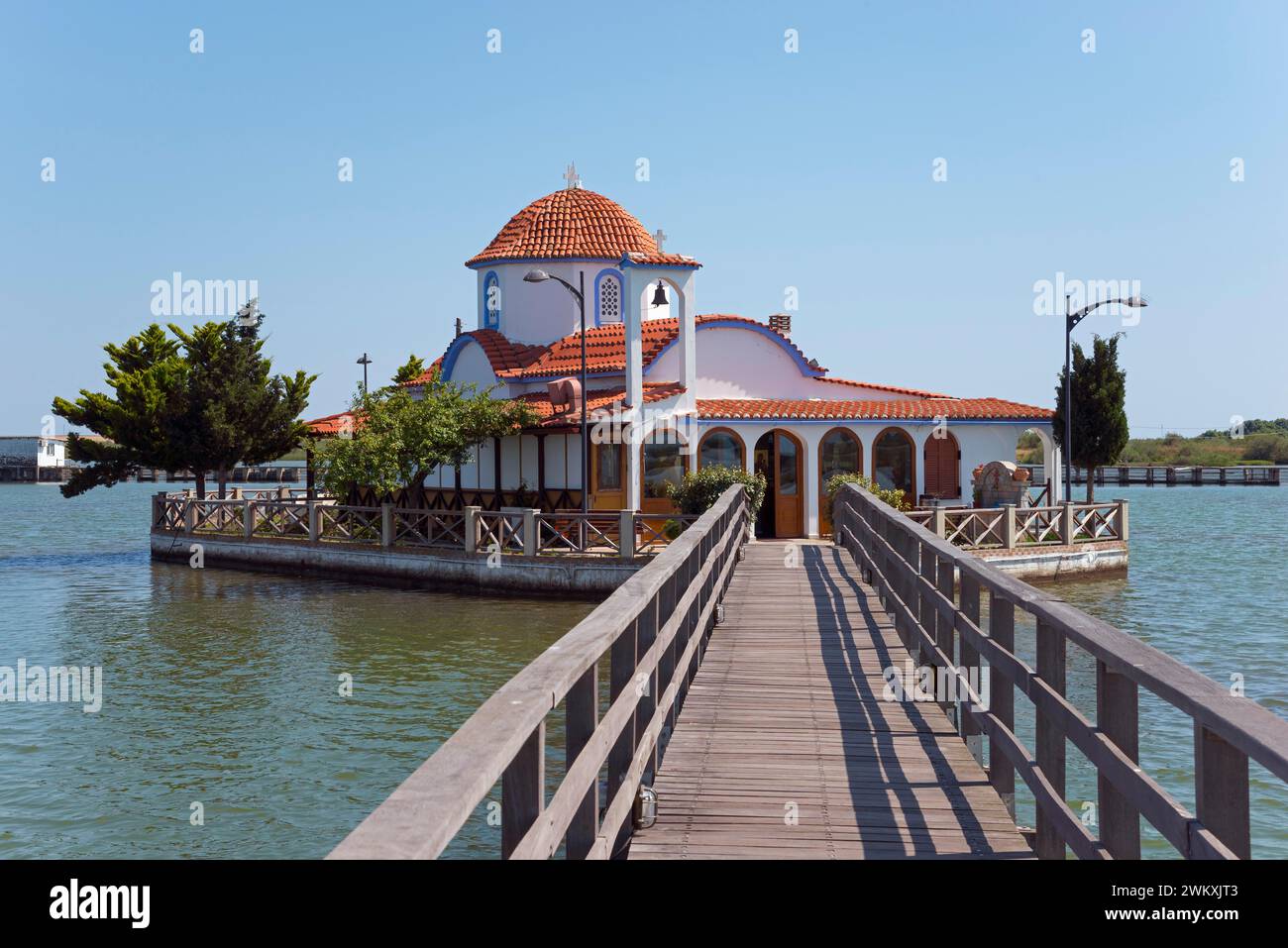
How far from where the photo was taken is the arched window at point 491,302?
36844 mm

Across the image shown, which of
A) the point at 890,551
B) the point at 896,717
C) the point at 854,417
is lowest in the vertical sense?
the point at 896,717

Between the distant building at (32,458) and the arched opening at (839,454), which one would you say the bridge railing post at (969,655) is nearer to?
the arched opening at (839,454)

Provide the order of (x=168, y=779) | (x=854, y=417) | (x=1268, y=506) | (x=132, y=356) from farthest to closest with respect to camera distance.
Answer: (x=1268, y=506) < (x=132, y=356) < (x=854, y=417) < (x=168, y=779)

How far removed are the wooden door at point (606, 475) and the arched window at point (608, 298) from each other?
7.99 m

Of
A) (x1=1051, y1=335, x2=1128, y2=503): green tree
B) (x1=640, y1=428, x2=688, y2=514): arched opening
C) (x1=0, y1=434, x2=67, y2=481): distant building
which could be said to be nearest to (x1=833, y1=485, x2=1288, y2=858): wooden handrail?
(x1=640, y1=428, x2=688, y2=514): arched opening

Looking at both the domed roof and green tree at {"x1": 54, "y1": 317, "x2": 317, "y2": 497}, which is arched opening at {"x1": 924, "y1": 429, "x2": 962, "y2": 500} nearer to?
the domed roof

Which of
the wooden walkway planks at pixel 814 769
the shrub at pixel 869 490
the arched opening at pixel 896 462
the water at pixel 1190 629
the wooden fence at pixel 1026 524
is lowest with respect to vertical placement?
the water at pixel 1190 629

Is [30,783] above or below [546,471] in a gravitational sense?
below

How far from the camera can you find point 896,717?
8180mm

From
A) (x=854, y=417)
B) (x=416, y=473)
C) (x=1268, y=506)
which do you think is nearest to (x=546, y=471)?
(x=416, y=473)

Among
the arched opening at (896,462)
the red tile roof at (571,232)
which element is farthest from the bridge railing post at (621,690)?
the red tile roof at (571,232)

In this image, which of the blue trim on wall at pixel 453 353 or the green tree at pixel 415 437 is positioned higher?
the blue trim on wall at pixel 453 353
